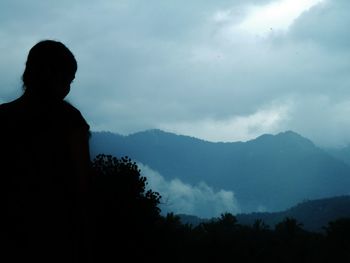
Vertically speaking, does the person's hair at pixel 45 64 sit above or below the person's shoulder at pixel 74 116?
above

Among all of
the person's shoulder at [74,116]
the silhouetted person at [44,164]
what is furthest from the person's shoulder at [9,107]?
the person's shoulder at [74,116]

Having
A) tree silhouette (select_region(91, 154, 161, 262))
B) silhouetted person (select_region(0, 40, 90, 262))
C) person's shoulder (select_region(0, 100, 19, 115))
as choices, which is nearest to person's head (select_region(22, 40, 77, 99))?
silhouetted person (select_region(0, 40, 90, 262))

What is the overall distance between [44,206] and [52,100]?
2.09ft

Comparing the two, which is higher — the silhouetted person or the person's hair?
the person's hair

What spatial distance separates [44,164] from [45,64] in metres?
0.63

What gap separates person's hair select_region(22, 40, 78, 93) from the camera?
2.88 m

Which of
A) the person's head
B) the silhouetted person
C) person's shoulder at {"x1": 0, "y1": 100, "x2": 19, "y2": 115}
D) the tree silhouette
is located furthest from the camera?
→ the tree silhouette

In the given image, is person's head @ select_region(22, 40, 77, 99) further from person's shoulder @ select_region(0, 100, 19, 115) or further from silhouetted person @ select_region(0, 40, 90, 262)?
person's shoulder @ select_region(0, 100, 19, 115)

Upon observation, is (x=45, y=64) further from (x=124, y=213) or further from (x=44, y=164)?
(x=124, y=213)

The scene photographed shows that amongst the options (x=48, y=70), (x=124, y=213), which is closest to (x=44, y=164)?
(x=48, y=70)

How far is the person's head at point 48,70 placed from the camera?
2867 mm

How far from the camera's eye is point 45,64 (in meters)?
2.89

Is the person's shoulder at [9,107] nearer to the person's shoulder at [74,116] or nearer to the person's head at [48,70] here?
the person's head at [48,70]

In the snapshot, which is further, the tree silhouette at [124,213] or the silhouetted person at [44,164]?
the tree silhouette at [124,213]
